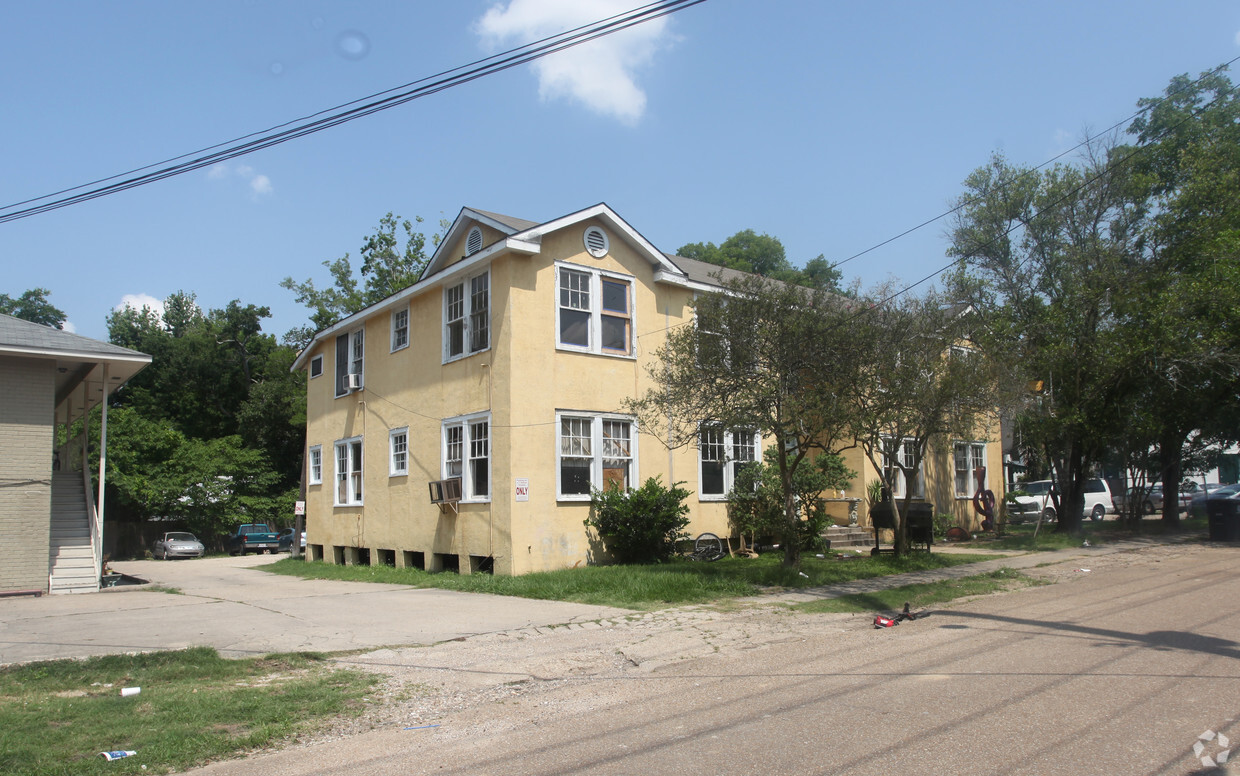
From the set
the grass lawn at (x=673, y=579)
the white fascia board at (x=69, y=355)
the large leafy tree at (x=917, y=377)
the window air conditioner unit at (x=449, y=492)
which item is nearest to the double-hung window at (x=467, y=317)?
the window air conditioner unit at (x=449, y=492)

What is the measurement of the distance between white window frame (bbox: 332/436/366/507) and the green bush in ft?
26.6

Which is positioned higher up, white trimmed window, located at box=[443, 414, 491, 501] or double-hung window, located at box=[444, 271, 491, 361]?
double-hung window, located at box=[444, 271, 491, 361]

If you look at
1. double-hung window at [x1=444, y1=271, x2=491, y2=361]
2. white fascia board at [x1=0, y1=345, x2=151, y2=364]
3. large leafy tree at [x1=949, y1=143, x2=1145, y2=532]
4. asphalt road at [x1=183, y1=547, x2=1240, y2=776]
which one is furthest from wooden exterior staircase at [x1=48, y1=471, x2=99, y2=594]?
large leafy tree at [x1=949, y1=143, x2=1145, y2=532]

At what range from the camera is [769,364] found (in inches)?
534

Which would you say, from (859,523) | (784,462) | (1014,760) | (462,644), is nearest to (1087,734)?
(1014,760)

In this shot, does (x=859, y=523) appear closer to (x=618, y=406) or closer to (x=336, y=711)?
(x=618, y=406)

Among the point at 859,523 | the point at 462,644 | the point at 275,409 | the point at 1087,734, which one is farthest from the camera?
the point at 275,409

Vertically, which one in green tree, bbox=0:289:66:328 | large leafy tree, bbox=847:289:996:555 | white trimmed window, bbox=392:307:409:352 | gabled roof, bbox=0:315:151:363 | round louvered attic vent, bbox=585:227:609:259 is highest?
green tree, bbox=0:289:66:328

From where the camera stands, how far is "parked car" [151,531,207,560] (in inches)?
1543

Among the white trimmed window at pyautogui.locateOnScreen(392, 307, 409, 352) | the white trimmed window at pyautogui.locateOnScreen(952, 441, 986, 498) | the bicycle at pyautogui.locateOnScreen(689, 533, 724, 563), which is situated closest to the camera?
the bicycle at pyautogui.locateOnScreen(689, 533, 724, 563)

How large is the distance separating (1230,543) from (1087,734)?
1922cm

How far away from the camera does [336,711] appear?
6883mm

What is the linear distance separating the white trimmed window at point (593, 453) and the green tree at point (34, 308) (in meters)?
61.2

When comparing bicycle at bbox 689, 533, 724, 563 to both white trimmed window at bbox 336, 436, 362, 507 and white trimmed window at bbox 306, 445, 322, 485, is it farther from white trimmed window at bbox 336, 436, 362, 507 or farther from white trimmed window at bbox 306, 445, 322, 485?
white trimmed window at bbox 306, 445, 322, 485
